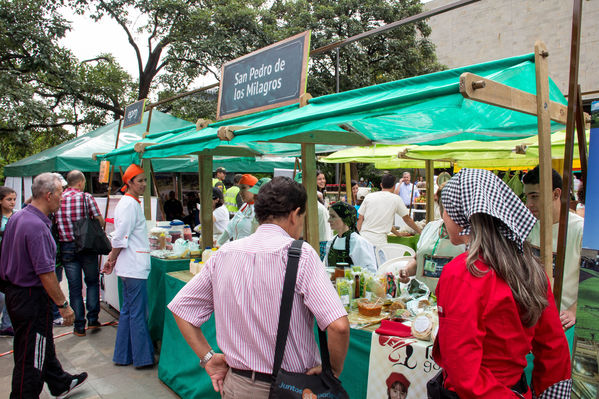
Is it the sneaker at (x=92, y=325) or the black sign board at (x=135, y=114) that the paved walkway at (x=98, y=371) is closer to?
the sneaker at (x=92, y=325)

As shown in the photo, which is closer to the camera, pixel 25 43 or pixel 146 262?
pixel 146 262

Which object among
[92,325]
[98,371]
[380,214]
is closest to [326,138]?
[380,214]

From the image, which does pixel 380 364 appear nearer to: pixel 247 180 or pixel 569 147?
pixel 569 147

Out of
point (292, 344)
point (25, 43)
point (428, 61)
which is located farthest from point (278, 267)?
point (428, 61)

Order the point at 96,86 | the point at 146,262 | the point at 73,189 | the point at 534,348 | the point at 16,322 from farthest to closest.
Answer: the point at 96,86 → the point at 73,189 → the point at 146,262 → the point at 16,322 → the point at 534,348

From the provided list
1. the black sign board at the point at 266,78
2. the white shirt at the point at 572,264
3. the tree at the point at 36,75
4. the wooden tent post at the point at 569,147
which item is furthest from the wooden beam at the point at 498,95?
the tree at the point at 36,75

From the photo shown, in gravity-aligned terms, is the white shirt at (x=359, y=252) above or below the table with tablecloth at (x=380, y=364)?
above

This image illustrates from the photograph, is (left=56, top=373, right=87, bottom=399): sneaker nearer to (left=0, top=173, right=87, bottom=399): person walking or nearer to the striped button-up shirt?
(left=0, top=173, right=87, bottom=399): person walking

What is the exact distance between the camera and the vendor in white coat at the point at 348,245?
3875 millimetres

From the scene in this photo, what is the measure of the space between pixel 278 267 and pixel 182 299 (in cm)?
50

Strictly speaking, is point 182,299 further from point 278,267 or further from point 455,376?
point 455,376

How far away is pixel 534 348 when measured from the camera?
1.61 meters

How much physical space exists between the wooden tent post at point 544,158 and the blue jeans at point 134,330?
12.4ft

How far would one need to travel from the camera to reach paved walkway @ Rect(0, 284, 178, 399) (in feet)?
12.9
